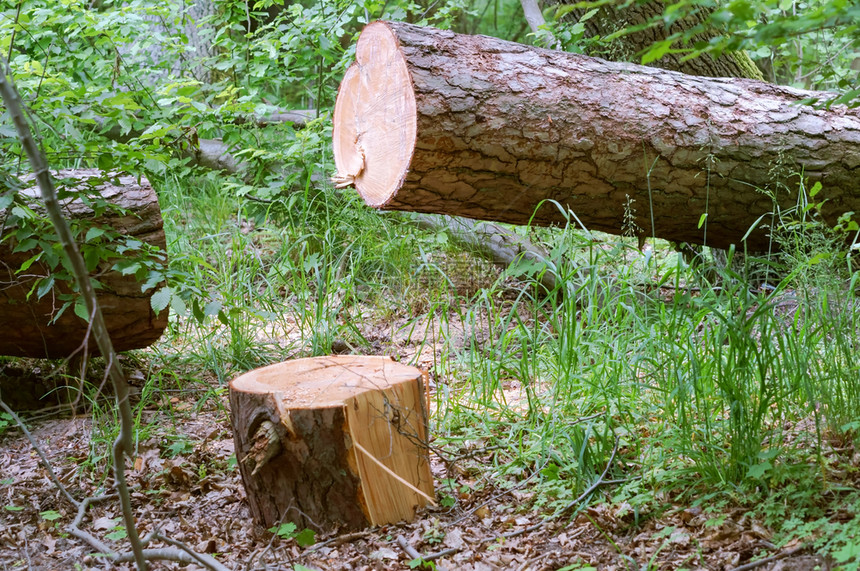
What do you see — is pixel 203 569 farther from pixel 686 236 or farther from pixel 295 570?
pixel 686 236

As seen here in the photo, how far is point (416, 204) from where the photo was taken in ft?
10.9

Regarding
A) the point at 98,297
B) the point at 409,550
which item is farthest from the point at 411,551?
the point at 98,297

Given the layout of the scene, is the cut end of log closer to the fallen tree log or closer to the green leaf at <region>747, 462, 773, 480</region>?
the fallen tree log

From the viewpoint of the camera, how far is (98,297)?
3209mm

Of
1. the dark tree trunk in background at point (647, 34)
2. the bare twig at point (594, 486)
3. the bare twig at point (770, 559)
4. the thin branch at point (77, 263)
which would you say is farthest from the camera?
the dark tree trunk in background at point (647, 34)

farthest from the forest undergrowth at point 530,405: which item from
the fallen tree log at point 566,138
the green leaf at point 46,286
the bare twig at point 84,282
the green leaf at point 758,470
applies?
the bare twig at point 84,282

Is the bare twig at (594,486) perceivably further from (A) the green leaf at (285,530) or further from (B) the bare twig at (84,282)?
(B) the bare twig at (84,282)

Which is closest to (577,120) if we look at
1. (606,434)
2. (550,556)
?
Result: (606,434)

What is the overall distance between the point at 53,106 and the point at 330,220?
205 cm

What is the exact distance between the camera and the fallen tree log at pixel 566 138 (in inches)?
123

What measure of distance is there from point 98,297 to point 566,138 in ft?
7.28

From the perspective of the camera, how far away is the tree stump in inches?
92.2

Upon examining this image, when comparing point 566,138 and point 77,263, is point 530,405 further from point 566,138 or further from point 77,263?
point 77,263

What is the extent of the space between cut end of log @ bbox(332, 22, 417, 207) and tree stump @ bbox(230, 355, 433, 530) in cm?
109
